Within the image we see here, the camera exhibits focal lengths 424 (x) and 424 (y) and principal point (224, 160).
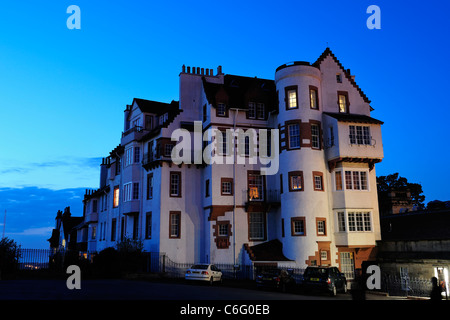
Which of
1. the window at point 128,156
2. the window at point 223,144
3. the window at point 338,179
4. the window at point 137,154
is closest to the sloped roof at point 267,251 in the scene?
the window at point 338,179

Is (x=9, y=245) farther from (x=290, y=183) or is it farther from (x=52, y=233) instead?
(x=52, y=233)

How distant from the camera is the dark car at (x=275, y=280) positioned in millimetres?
28203

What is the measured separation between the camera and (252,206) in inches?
1574

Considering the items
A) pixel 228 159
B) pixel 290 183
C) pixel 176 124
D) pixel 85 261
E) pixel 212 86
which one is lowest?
pixel 85 261

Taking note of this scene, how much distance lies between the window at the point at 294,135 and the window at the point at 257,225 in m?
7.52

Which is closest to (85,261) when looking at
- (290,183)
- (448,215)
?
(290,183)

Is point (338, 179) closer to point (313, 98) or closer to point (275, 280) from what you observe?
point (313, 98)

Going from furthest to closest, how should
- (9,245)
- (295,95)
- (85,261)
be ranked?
1. (85,261)
2. (295,95)
3. (9,245)

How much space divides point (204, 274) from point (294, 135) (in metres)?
15.1

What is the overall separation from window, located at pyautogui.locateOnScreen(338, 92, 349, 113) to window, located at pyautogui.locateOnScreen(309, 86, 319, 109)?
113 inches

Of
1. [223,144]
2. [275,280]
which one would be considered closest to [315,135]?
[223,144]

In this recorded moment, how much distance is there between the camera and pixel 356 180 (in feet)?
125

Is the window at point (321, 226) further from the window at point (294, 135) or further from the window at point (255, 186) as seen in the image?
the window at point (294, 135)

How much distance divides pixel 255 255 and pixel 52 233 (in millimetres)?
72630
